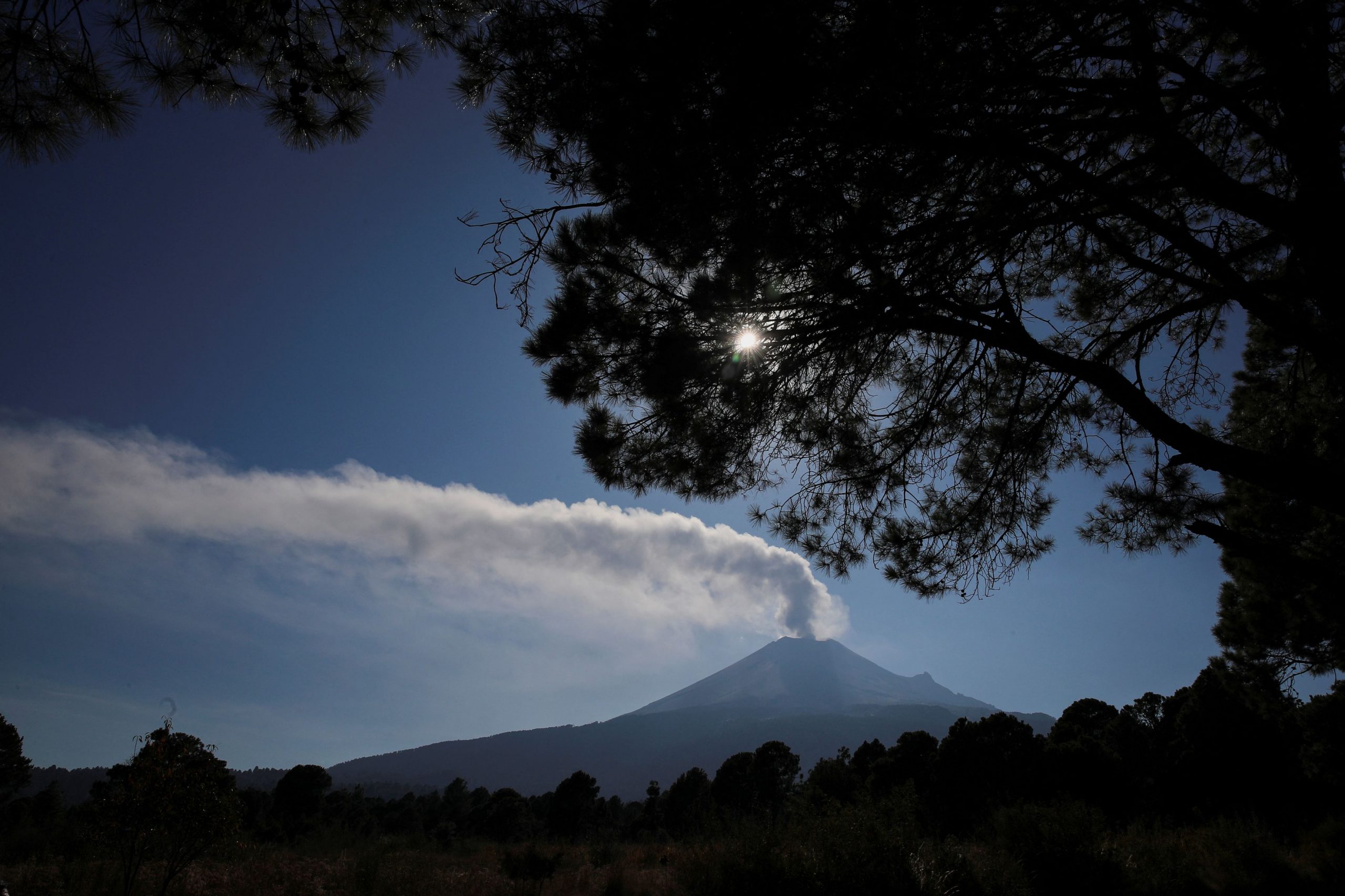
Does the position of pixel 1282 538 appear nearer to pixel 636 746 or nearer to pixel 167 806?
pixel 167 806

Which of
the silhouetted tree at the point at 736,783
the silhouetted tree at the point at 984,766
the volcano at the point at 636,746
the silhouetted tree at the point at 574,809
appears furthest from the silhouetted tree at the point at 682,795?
the volcano at the point at 636,746

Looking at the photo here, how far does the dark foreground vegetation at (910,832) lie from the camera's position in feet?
22.7

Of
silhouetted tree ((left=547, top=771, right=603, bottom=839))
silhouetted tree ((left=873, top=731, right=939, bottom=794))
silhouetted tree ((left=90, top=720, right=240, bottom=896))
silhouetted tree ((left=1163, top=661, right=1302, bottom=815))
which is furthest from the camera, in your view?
silhouetted tree ((left=547, top=771, right=603, bottom=839))

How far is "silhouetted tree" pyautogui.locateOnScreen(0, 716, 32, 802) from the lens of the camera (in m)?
24.7

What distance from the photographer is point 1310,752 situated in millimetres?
10539

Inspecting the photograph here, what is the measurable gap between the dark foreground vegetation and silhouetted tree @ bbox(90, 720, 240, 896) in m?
0.03

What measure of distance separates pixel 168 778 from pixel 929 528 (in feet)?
39.7

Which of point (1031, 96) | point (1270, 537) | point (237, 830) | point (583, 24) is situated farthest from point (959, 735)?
point (583, 24)

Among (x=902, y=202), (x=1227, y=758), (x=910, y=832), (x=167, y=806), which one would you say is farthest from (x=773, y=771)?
(x=902, y=202)

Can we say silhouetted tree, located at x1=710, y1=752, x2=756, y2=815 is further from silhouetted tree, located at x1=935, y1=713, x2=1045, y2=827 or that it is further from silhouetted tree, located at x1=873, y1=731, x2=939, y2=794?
silhouetted tree, located at x1=935, y1=713, x2=1045, y2=827

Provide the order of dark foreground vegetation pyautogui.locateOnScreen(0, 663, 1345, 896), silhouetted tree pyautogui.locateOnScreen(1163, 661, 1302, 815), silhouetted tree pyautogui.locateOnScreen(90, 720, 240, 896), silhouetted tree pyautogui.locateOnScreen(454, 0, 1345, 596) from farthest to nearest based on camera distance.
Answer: silhouetted tree pyautogui.locateOnScreen(1163, 661, 1302, 815), silhouetted tree pyautogui.locateOnScreen(90, 720, 240, 896), dark foreground vegetation pyautogui.locateOnScreen(0, 663, 1345, 896), silhouetted tree pyautogui.locateOnScreen(454, 0, 1345, 596)

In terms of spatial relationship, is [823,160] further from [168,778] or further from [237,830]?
[237,830]

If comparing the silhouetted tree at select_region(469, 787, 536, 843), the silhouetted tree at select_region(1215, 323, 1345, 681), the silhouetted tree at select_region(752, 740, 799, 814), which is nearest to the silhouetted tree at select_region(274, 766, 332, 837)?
the silhouetted tree at select_region(469, 787, 536, 843)

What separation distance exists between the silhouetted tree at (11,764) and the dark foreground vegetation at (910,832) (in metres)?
1.10
